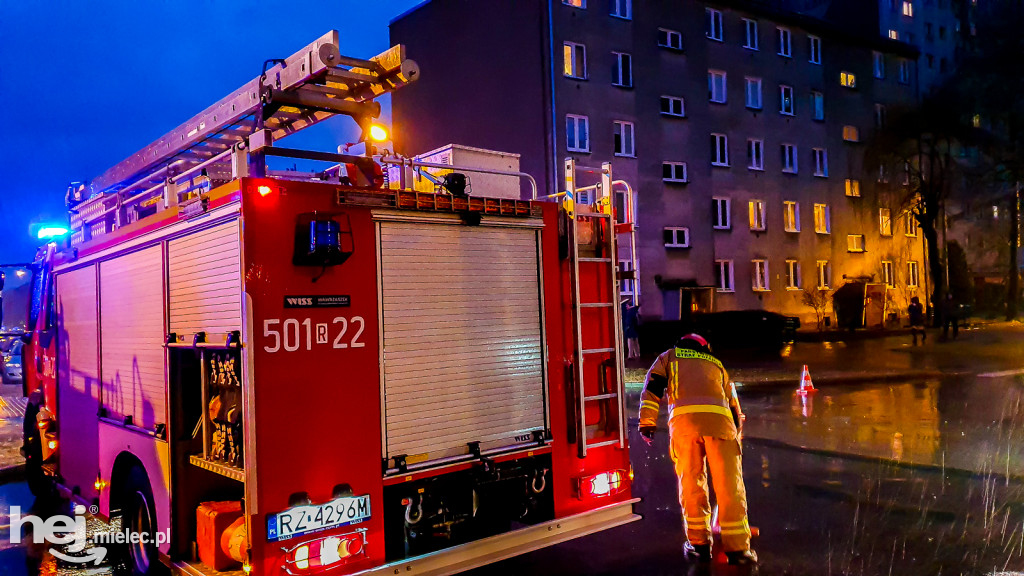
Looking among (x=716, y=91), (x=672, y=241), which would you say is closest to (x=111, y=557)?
(x=672, y=241)

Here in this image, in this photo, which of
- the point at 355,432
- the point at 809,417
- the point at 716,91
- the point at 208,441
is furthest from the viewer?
the point at 716,91

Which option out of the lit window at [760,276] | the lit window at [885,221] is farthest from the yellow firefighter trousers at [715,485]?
the lit window at [885,221]

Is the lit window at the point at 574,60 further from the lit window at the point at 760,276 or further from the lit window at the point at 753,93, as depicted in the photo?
the lit window at the point at 760,276

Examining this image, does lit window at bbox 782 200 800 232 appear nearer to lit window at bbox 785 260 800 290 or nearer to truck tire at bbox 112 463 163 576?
lit window at bbox 785 260 800 290

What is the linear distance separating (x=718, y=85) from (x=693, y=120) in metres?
2.71

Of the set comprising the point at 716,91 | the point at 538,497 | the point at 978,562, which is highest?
the point at 716,91

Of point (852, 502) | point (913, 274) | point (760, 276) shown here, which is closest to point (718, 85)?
point (760, 276)

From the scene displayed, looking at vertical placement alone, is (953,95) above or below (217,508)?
above

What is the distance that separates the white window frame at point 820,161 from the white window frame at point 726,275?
807 centimetres

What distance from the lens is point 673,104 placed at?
31422mm

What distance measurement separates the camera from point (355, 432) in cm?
420

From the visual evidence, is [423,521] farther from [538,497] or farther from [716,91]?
[716,91]

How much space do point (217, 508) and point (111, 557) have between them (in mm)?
2804

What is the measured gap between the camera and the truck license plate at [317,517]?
3885 mm
